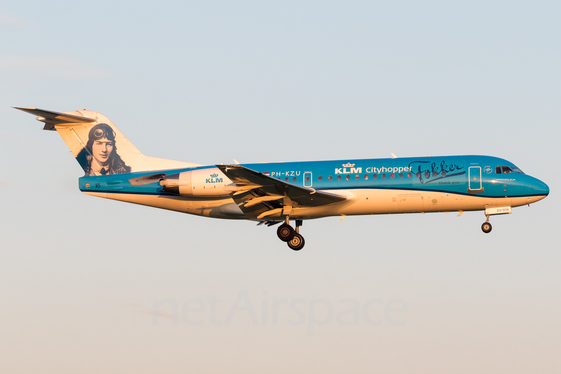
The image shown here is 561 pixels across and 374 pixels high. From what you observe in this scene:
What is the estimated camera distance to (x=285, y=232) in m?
28.9

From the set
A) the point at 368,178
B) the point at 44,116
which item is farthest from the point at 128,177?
the point at 368,178

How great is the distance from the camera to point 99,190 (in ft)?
A: 96.9

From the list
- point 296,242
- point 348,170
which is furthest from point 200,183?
point 348,170

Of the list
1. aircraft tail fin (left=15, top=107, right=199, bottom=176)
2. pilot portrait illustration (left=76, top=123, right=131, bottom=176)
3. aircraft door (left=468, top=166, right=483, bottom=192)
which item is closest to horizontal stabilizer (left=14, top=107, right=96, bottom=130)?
aircraft tail fin (left=15, top=107, right=199, bottom=176)

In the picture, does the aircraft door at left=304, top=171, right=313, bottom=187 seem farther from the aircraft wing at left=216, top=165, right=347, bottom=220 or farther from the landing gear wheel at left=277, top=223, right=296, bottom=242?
the landing gear wheel at left=277, top=223, right=296, bottom=242

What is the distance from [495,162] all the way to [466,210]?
218 cm

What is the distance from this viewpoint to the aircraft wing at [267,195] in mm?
26170

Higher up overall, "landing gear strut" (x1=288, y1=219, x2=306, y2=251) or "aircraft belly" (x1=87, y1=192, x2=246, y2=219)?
"aircraft belly" (x1=87, y1=192, x2=246, y2=219)

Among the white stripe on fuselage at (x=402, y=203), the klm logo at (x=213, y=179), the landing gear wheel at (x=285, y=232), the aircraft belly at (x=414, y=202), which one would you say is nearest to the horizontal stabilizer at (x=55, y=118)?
the klm logo at (x=213, y=179)

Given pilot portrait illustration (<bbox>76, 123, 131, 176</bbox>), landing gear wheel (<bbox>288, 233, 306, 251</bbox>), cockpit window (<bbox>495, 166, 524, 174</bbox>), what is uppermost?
pilot portrait illustration (<bbox>76, 123, 131, 176</bbox>)

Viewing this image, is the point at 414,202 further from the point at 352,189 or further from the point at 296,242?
the point at 296,242

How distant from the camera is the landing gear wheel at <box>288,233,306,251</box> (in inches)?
1146

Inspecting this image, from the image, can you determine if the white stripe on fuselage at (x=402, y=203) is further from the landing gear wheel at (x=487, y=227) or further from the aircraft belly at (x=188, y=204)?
the aircraft belly at (x=188, y=204)

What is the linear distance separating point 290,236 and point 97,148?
916 cm
